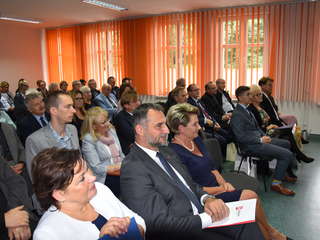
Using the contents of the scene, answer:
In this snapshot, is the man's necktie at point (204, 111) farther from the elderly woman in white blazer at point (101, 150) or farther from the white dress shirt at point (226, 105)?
the elderly woman in white blazer at point (101, 150)

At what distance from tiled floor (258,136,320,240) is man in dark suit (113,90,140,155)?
5.85 ft

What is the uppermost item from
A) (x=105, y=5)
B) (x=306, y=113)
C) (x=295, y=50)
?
(x=105, y=5)

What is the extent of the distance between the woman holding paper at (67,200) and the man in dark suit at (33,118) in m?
2.13

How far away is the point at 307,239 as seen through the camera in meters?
2.51

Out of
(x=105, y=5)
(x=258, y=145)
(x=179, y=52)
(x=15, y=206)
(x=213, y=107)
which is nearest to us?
(x=15, y=206)

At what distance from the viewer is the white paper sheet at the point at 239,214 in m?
1.60

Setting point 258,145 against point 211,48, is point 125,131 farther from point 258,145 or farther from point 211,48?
point 211,48

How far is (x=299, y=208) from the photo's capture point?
3.12 meters

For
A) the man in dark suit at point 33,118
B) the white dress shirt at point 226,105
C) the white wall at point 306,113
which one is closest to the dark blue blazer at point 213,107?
the white dress shirt at point 226,105

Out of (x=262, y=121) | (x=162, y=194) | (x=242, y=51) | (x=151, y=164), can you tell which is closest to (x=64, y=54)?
(x=242, y=51)

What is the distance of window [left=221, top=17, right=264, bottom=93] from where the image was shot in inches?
255

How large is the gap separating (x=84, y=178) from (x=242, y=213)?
0.96 m

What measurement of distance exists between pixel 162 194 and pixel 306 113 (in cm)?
576

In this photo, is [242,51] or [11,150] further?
[242,51]
